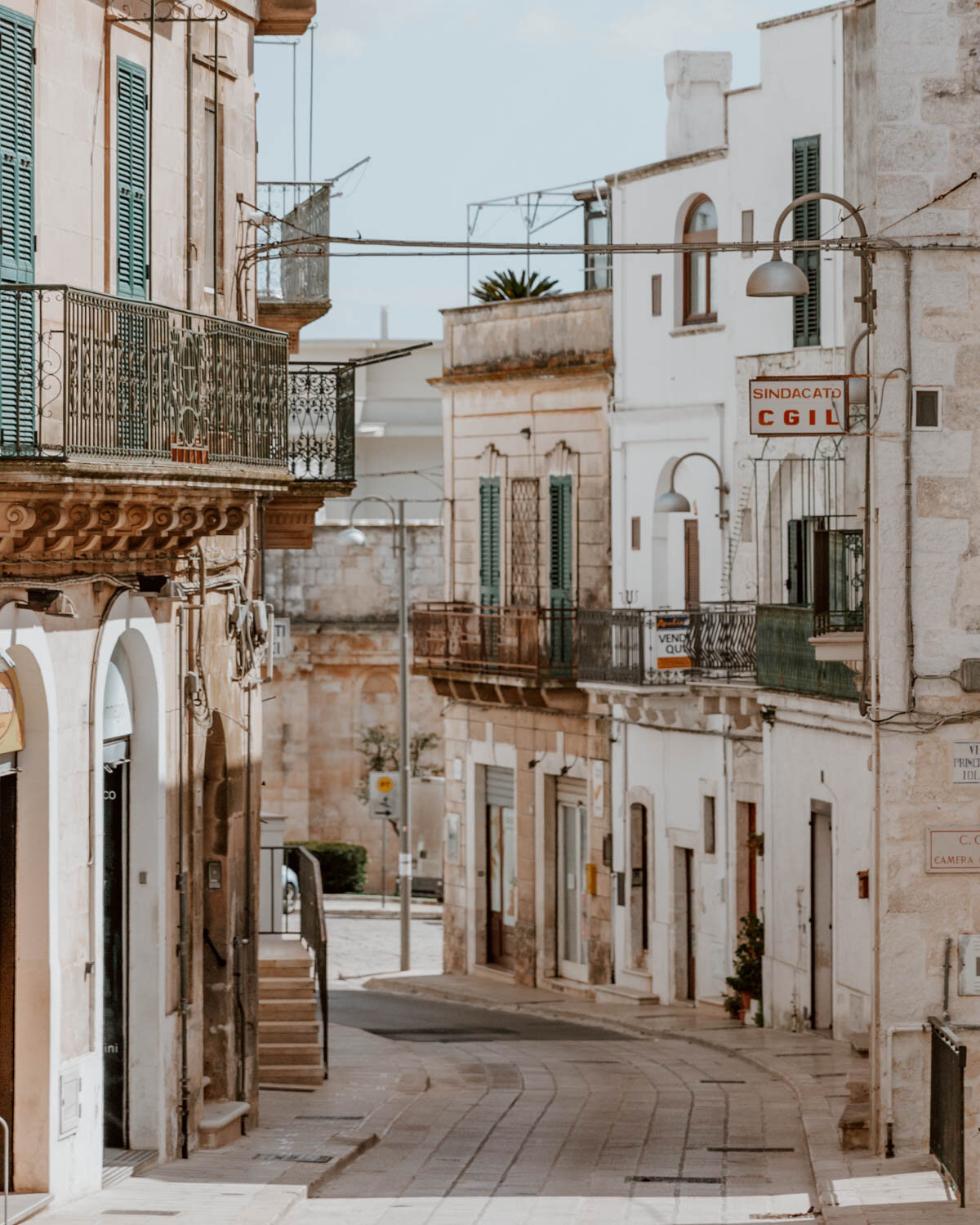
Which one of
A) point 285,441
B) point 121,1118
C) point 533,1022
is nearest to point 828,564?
point 285,441

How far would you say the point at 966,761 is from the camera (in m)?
17.4

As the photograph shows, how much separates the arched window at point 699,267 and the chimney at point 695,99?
196 cm

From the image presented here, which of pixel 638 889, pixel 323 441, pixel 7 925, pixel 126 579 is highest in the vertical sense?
pixel 323 441

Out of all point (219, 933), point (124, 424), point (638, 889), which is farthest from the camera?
point (638, 889)

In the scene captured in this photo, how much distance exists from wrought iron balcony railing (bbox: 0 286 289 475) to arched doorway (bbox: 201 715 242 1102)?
11.0ft

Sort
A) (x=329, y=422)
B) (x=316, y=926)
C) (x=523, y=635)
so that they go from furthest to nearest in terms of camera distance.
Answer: (x=523, y=635)
(x=329, y=422)
(x=316, y=926)

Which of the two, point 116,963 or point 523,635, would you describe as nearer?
point 116,963

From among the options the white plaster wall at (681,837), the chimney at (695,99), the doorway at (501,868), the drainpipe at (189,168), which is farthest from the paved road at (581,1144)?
the chimney at (695,99)

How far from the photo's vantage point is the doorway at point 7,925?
15.2m

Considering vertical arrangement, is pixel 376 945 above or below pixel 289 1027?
below

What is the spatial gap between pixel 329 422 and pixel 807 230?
7560 mm

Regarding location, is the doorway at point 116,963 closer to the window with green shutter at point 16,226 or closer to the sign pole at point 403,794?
the window with green shutter at point 16,226

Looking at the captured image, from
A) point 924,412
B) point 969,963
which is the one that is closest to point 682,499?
point 924,412

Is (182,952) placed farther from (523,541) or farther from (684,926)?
(523,541)
